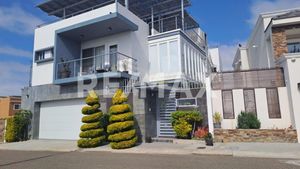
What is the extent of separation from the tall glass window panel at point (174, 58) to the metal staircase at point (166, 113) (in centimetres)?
206

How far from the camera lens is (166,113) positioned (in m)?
11.5

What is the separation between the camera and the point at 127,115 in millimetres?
9578

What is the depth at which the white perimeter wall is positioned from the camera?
31.9 feet


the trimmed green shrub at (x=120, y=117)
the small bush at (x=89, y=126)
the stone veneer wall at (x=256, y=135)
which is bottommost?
the stone veneer wall at (x=256, y=135)

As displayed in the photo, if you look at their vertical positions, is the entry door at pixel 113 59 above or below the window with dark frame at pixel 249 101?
above

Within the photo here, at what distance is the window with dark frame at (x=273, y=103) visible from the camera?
388 inches

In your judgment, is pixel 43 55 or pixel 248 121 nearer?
pixel 248 121

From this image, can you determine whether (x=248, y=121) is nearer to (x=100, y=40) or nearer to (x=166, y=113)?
(x=166, y=113)

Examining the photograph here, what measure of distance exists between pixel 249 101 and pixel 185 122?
3.37 metres

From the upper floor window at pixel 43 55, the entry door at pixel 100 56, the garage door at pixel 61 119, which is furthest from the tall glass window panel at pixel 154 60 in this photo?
the upper floor window at pixel 43 55

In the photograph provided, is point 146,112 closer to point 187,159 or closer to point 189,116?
point 189,116

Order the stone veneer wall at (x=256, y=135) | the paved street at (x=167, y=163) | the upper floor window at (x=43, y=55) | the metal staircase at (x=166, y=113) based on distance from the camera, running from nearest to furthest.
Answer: the paved street at (x=167, y=163) < the stone veneer wall at (x=256, y=135) < the metal staircase at (x=166, y=113) < the upper floor window at (x=43, y=55)

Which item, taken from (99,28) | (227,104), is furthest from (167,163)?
(99,28)

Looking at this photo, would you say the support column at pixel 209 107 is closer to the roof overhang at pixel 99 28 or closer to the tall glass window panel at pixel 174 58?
the tall glass window panel at pixel 174 58
